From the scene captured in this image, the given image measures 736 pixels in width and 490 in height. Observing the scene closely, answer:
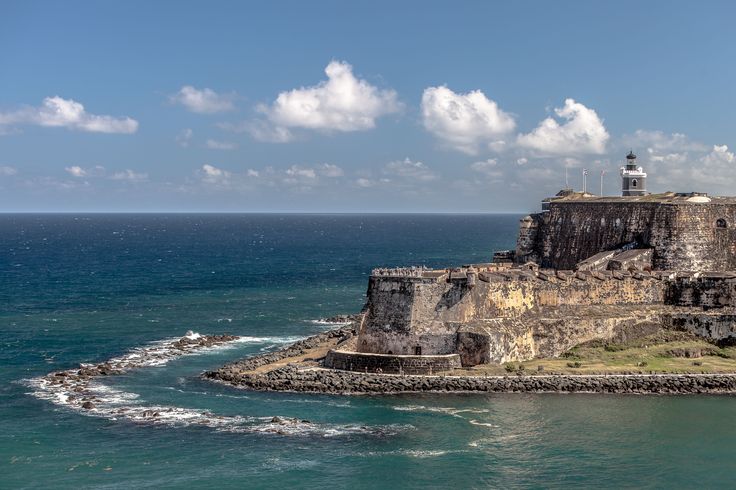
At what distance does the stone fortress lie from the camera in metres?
56.4

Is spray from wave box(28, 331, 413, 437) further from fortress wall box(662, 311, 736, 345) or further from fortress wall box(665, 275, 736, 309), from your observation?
fortress wall box(665, 275, 736, 309)

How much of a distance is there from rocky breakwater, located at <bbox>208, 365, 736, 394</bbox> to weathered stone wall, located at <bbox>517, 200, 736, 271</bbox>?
20.9 m

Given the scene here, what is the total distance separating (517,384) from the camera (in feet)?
173

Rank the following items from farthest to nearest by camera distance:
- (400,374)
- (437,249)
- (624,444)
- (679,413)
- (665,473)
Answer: (437,249)
(400,374)
(679,413)
(624,444)
(665,473)

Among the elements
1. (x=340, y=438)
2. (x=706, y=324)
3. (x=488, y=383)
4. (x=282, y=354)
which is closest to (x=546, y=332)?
(x=488, y=383)

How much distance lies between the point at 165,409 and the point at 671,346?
106ft

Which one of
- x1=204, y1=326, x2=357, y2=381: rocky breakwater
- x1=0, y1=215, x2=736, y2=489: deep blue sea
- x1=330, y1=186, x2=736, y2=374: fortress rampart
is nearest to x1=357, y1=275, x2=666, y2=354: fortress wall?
x1=330, y1=186, x2=736, y2=374: fortress rampart

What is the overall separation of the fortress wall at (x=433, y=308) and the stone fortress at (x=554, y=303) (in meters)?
0.06

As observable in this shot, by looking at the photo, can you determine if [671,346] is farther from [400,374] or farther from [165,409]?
[165,409]

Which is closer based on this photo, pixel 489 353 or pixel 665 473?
pixel 665 473

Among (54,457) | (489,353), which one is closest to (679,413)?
(489,353)

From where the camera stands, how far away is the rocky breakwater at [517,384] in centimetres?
5272

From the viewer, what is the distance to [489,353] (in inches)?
2197

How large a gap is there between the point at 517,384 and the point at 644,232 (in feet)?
→ 96.4
